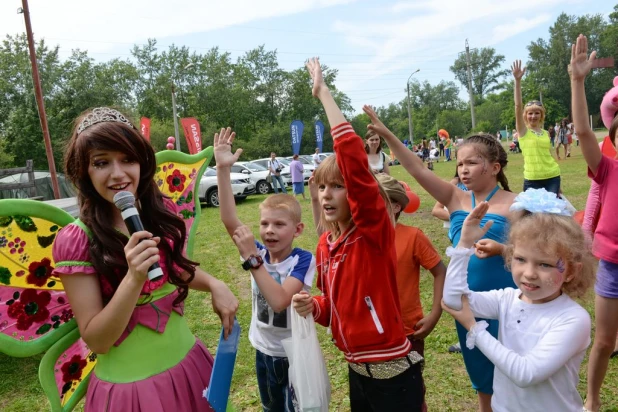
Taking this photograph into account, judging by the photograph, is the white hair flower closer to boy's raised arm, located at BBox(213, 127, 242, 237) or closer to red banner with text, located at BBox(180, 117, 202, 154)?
boy's raised arm, located at BBox(213, 127, 242, 237)

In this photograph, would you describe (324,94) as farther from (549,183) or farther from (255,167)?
(255,167)

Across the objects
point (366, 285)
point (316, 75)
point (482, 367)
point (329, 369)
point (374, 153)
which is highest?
point (316, 75)

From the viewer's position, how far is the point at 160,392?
59.7 inches

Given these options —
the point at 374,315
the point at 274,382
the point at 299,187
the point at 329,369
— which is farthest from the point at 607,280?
the point at 299,187

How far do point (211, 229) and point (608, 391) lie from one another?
8802mm

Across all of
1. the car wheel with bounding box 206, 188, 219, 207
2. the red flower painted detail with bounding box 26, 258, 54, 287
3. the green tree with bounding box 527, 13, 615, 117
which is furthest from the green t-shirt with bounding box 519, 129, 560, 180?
the green tree with bounding box 527, 13, 615, 117

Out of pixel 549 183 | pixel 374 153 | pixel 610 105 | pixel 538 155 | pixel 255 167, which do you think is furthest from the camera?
pixel 255 167

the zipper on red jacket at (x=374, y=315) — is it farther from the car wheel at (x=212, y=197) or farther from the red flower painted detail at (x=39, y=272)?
the car wheel at (x=212, y=197)

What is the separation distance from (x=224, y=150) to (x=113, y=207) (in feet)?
2.33

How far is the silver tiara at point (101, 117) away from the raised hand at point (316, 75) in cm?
77

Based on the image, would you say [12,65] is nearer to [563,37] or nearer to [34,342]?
[34,342]

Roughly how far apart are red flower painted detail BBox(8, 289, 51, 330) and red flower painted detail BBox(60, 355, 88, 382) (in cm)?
21

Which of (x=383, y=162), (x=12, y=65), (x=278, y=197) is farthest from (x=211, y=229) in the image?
(x=12, y=65)

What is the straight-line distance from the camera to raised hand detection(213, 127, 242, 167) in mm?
2156
